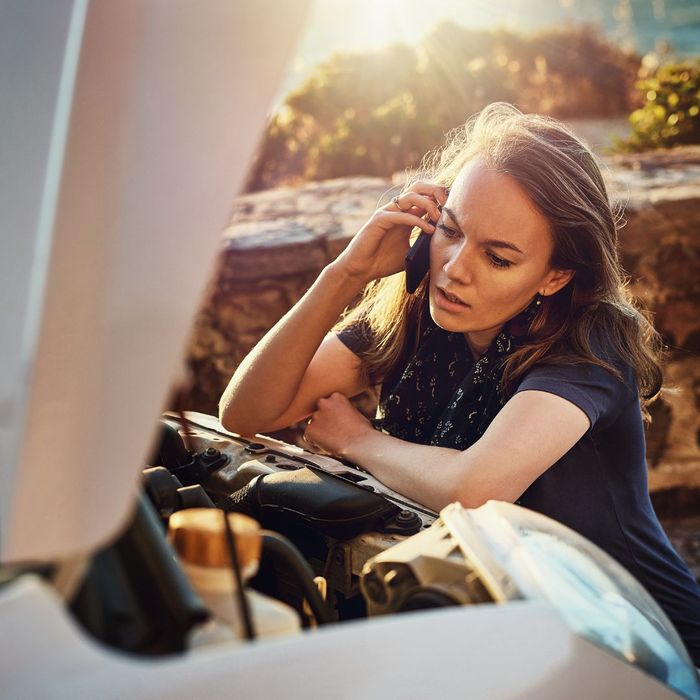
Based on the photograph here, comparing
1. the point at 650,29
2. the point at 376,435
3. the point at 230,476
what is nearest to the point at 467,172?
the point at 376,435

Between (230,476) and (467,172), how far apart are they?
972mm

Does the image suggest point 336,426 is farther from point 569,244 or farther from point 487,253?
point 569,244

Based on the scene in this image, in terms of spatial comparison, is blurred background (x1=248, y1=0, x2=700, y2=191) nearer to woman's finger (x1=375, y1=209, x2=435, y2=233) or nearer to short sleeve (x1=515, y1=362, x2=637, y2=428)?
woman's finger (x1=375, y1=209, x2=435, y2=233)

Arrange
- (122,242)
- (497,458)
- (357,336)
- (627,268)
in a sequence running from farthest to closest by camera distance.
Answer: (627,268), (357,336), (497,458), (122,242)

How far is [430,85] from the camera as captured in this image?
8.86 m

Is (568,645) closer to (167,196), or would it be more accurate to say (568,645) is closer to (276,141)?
(167,196)

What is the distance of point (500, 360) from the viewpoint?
2.29 meters

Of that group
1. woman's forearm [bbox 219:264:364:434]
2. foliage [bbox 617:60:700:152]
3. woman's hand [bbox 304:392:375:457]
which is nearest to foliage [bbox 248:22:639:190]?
foliage [bbox 617:60:700:152]

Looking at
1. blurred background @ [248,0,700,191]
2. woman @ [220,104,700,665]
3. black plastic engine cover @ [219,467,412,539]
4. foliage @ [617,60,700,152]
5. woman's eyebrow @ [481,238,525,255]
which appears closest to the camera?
black plastic engine cover @ [219,467,412,539]

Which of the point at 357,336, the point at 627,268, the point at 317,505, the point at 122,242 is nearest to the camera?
the point at 122,242

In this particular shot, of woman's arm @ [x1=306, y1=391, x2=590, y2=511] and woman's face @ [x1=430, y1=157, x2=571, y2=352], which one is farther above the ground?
woman's face @ [x1=430, y1=157, x2=571, y2=352]

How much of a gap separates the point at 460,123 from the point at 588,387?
24.4ft

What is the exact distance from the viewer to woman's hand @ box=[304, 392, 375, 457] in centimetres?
234

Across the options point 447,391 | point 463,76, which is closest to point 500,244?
point 447,391
